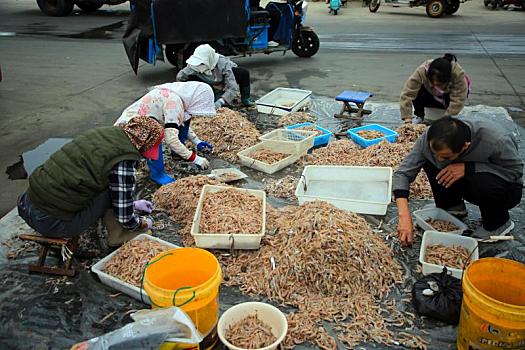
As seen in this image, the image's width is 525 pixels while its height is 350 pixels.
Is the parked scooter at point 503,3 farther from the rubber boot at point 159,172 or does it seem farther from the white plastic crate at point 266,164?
the rubber boot at point 159,172

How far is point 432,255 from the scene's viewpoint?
109 inches

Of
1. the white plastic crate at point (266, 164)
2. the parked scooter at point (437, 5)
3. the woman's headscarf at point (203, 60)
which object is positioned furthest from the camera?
the parked scooter at point (437, 5)

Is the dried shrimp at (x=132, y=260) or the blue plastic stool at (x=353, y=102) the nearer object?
the dried shrimp at (x=132, y=260)

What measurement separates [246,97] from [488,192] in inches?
144

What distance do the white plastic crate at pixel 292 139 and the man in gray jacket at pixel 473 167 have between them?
1.41 m

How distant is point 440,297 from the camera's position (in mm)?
2330

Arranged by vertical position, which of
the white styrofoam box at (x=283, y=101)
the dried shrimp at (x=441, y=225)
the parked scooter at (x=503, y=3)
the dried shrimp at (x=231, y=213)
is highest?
the parked scooter at (x=503, y=3)

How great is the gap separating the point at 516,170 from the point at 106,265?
254 cm

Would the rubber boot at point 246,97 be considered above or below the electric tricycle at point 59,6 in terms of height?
below

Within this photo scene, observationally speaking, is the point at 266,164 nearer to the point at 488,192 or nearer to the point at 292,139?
the point at 292,139

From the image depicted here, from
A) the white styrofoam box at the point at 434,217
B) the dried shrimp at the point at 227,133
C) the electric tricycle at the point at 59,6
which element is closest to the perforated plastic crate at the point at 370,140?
the dried shrimp at the point at 227,133

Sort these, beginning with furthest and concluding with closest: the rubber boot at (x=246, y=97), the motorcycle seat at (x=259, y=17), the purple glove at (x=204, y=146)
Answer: the motorcycle seat at (x=259, y=17)
the rubber boot at (x=246, y=97)
the purple glove at (x=204, y=146)

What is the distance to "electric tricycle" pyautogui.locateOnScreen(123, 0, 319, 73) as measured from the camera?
261 inches

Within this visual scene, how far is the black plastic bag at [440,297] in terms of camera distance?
230 centimetres
